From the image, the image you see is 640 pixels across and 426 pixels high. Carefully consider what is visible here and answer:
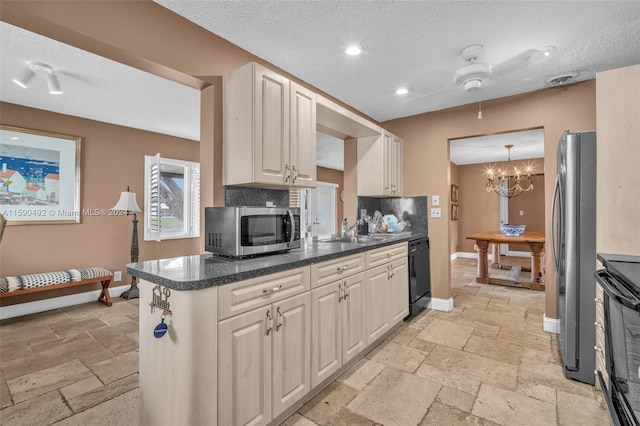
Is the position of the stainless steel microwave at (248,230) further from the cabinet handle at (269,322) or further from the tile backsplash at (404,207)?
the tile backsplash at (404,207)

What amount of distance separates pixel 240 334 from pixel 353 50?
2167 millimetres

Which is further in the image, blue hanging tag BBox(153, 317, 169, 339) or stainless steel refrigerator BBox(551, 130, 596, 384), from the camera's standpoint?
stainless steel refrigerator BBox(551, 130, 596, 384)

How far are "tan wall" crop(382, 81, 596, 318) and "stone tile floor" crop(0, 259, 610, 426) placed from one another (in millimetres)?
777

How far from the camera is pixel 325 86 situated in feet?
10.1

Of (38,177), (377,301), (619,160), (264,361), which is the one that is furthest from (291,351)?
(38,177)

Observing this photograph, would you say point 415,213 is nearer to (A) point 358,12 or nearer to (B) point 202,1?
(A) point 358,12

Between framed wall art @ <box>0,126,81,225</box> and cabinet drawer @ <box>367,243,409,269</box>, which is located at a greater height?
framed wall art @ <box>0,126,81,225</box>

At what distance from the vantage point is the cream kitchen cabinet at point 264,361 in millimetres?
1394

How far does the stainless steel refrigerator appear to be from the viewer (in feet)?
6.83

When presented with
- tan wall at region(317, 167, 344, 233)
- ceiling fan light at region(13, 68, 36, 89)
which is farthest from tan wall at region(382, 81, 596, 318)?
tan wall at region(317, 167, 344, 233)

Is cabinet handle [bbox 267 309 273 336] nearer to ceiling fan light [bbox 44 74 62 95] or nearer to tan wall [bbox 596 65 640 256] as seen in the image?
tan wall [bbox 596 65 640 256]

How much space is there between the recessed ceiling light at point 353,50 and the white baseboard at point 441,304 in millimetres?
2905

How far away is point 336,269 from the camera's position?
2107mm

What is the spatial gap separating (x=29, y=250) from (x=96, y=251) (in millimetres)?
665
